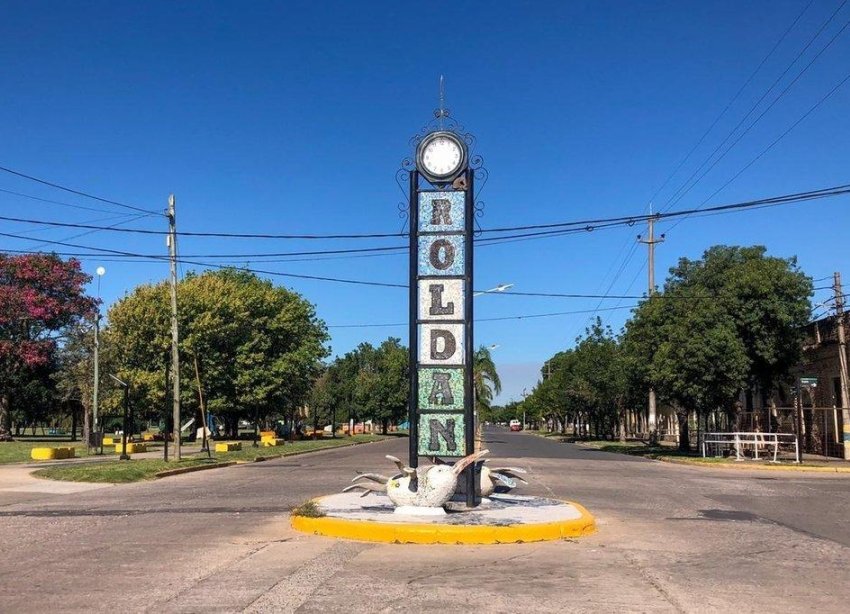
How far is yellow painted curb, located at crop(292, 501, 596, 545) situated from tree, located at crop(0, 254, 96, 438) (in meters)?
45.2

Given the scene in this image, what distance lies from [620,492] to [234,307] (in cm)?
3540

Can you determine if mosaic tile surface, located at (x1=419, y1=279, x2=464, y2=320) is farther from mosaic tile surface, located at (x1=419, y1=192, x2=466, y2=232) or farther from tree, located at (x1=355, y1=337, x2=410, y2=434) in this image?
tree, located at (x1=355, y1=337, x2=410, y2=434)

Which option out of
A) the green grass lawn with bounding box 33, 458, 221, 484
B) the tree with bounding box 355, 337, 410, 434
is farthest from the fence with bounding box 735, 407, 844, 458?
the tree with bounding box 355, 337, 410, 434

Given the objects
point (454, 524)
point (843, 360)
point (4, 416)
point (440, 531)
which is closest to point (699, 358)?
point (843, 360)

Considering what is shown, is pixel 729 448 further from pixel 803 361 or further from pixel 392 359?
Result: pixel 392 359

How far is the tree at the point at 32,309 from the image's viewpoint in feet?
164

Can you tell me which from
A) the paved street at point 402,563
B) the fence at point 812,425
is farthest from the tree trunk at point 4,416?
the fence at point 812,425

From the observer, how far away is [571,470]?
85.3ft

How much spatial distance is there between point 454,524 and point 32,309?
46.6m

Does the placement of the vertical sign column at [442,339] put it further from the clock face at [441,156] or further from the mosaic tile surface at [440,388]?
the clock face at [441,156]

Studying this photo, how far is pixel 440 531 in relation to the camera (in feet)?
34.3

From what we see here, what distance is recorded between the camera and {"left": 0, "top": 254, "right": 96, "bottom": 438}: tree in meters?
50.0

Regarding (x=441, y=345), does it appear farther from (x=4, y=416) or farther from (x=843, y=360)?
(x=4, y=416)

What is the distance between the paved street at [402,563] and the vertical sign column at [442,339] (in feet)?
9.16
